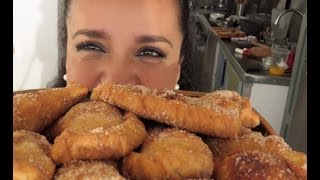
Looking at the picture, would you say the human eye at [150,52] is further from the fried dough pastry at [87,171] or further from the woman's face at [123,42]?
the fried dough pastry at [87,171]

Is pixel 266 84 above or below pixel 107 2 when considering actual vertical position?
below

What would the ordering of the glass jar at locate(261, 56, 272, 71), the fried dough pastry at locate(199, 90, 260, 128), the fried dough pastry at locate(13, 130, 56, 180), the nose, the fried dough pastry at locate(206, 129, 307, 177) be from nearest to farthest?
the fried dough pastry at locate(13, 130, 56, 180), the fried dough pastry at locate(206, 129, 307, 177), the fried dough pastry at locate(199, 90, 260, 128), the nose, the glass jar at locate(261, 56, 272, 71)

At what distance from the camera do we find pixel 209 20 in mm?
3590

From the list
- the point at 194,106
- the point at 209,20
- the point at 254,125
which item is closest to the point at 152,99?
the point at 194,106

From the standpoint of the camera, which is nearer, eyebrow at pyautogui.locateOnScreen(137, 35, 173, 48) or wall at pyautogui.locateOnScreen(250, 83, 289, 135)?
eyebrow at pyautogui.locateOnScreen(137, 35, 173, 48)

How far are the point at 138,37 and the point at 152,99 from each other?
771 mm

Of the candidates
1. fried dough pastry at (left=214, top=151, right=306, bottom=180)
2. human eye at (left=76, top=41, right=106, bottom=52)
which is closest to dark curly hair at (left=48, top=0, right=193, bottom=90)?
human eye at (left=76, top=41, right=106, bottom=52)

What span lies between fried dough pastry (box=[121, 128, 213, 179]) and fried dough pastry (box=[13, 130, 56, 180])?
10 cm

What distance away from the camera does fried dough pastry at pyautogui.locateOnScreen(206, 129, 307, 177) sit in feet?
1.73

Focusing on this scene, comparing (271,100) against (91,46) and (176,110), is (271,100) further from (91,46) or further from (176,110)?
(176,110)

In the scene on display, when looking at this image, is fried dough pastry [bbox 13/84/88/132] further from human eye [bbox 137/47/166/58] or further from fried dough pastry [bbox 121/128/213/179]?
human eye [bbox 137/47/166/58]

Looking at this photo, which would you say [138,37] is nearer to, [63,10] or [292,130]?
[63,10]

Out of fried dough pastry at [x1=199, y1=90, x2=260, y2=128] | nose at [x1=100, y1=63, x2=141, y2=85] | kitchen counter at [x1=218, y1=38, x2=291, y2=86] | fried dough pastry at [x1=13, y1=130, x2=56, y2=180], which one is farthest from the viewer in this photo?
kitchen counter at [x1=218, y1=38, x2=291, y2=86]

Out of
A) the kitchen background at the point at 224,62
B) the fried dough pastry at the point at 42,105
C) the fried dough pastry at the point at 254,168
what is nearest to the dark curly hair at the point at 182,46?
the kitchen background at the point at 224,62
